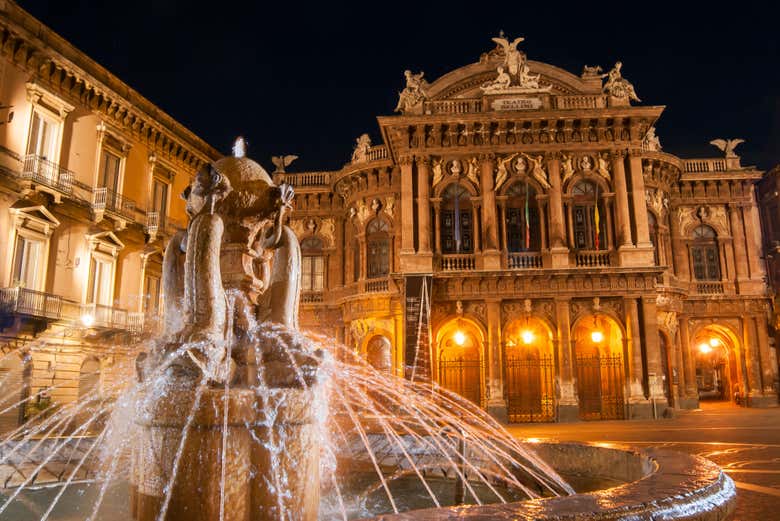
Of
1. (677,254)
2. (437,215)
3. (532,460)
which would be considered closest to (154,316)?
(437,215)

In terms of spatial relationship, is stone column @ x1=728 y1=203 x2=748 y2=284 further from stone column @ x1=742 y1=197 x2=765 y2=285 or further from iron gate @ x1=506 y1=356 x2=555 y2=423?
iron gate @ x1=506 y1=356 x2=555 y2=423

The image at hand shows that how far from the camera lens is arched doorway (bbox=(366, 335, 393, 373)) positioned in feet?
81.1

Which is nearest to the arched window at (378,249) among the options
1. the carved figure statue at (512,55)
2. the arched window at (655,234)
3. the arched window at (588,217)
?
the arched window at (588,217)

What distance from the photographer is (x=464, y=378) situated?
23109mm

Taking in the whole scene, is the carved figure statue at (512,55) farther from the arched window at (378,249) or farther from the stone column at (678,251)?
the stone column at (678,251)

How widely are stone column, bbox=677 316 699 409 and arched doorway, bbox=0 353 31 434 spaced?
2312 centimetres

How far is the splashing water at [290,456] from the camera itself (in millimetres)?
4199

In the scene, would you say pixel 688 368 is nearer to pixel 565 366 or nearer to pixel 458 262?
pixel 565 366

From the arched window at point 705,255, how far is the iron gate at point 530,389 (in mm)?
9205

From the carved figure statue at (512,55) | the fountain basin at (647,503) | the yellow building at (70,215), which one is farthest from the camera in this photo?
the carved figure statue at (512,55)

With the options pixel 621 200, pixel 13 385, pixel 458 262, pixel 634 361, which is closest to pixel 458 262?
pixel 458 262

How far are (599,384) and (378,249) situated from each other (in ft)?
31.8

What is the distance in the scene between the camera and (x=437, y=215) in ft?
→ 74.6

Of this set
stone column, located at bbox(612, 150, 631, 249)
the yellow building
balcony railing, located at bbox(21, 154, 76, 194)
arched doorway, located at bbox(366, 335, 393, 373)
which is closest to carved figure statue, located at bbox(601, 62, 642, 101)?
stone column, located at bbox(612, 150, 631, 249)
